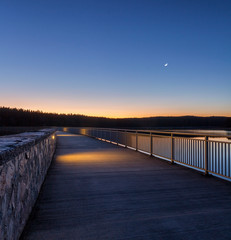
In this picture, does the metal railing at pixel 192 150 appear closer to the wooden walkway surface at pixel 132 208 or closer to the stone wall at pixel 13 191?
the wooden walkway surface at pixel 132 208

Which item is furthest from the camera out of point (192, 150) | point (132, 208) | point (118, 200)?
point (192, 150)

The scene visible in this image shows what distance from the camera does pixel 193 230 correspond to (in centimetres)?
297

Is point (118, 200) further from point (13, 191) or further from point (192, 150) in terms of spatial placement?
point (192, 150)

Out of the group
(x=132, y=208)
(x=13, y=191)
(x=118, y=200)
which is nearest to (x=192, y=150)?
(x=118, y=200)

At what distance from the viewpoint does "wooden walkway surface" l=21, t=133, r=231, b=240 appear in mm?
2910

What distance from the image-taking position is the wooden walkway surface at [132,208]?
2.91 meters

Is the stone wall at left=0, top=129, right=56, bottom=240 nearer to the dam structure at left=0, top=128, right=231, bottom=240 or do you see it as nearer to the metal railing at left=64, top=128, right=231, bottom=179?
the dam structure at left=0, top=128, right=231, bottom=240

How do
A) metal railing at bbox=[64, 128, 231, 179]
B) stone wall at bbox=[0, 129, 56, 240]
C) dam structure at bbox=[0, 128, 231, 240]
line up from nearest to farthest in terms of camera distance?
stone wall at bbox=[0, 129, 56, 240] < dam structure at bbox=[0, 128, 231, 240] < metal railing at bbox=[64, 128, 231, 179]

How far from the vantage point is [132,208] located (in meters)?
3.75

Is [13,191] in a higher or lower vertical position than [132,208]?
higher

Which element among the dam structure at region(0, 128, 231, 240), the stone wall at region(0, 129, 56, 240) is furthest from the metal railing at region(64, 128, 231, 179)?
the stone wall at region(0, 129, 56, 240)

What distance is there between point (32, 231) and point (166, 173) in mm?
4474

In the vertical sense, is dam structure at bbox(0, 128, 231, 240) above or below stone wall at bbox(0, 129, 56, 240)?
below

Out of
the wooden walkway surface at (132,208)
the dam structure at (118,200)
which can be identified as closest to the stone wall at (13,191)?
the dam structure at (118,200)
